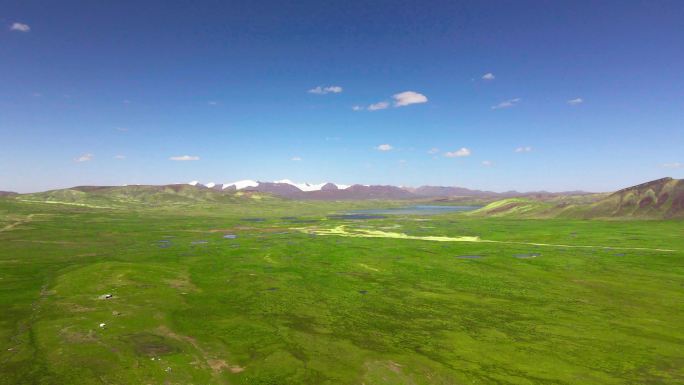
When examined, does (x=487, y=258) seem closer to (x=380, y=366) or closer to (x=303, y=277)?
(x=303, y=277)

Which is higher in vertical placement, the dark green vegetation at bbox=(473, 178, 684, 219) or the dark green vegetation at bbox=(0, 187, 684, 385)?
the dark green vegetation at bbox=(473, 178, 684, 219)

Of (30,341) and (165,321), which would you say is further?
(165,321)

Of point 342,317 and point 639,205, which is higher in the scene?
point 639,205

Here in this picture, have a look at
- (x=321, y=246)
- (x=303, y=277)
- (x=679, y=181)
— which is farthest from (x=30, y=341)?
(x=679, y=181)

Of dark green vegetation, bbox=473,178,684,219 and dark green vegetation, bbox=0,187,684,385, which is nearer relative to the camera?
dark green vegetation, bbox=0,187,684,385

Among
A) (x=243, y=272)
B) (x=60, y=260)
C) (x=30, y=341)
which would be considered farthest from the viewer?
(x=60, y=260)

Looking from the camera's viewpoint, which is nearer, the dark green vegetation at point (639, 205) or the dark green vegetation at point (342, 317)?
the dark green vegetation at point (342, 317)

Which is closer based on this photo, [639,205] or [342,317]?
[342,317]

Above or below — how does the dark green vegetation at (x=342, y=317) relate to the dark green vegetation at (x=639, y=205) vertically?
below
